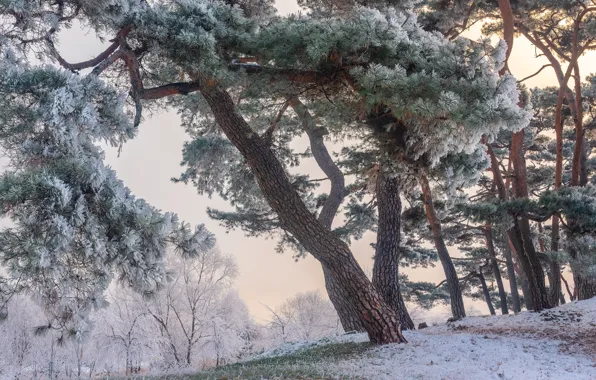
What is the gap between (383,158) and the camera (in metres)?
7.21

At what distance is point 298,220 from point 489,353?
3072mm

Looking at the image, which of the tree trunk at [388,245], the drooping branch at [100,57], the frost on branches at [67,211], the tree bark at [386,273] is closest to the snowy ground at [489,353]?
the tree bark at [386,273]

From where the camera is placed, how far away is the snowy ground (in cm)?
483

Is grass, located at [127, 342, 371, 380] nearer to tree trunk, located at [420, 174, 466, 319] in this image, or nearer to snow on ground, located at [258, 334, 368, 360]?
snow on ground, located at [258, 334, 368, 360]

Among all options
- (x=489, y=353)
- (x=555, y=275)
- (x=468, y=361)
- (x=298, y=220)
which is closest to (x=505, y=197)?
(x=555, y=275)

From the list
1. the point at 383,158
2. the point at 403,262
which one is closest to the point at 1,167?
the point at 383,158

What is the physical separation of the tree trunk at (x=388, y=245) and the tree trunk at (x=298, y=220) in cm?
192

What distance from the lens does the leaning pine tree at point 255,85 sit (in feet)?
12.1

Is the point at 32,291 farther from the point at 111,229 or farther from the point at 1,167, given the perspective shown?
the point at 1,167

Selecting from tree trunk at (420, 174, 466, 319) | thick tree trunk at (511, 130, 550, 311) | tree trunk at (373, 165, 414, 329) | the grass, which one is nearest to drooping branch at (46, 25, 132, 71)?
the grass

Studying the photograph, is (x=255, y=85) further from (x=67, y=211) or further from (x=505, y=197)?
(x=505, y=197)

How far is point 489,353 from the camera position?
607 centimetres

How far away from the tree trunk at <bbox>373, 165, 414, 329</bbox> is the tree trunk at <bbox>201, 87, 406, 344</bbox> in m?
1.92

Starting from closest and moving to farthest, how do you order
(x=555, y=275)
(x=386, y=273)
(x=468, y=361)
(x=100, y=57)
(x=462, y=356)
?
(x=100, y=57) < (x=468, y=361) < (x=462, y=356) < (x=386, y=273) < (x=555, y=275)
